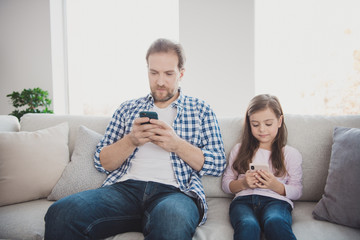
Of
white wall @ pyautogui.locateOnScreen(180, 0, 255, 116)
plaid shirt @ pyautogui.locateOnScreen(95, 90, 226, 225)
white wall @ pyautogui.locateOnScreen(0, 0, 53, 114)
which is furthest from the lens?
white wall @ pyautogui.locateOnScreen(0, 0, 53, 114)

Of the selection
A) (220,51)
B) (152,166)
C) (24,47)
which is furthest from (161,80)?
(24,47)

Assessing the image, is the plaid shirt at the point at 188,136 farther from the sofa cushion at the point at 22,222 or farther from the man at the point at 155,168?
the sofa cushion at the point at 22,222

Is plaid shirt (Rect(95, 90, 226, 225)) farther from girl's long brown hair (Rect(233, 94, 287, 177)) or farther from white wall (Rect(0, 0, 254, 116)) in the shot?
white wall (Rect(0, 0, 254, 116))

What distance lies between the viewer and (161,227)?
948mm

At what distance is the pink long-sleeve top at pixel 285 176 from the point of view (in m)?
1.29

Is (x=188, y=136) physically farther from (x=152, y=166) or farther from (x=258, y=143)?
(x=258, y=143)

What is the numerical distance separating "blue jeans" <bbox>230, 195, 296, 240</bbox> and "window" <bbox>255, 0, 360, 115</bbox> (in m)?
1.94

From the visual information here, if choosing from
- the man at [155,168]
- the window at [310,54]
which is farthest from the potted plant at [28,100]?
the window at [310,54]

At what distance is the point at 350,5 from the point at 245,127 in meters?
2.48

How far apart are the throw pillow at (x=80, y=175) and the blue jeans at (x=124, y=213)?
24 cm

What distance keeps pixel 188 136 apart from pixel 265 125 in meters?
0.44

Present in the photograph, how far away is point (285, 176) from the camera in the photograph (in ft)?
4.47

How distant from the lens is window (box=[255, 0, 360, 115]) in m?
2.93

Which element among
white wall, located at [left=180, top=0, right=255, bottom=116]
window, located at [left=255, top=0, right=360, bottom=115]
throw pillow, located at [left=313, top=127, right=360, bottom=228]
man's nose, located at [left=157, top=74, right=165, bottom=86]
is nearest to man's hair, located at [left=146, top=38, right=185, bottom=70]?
man's nose, located at [left=157, top=74, right=165, bottom=86]
